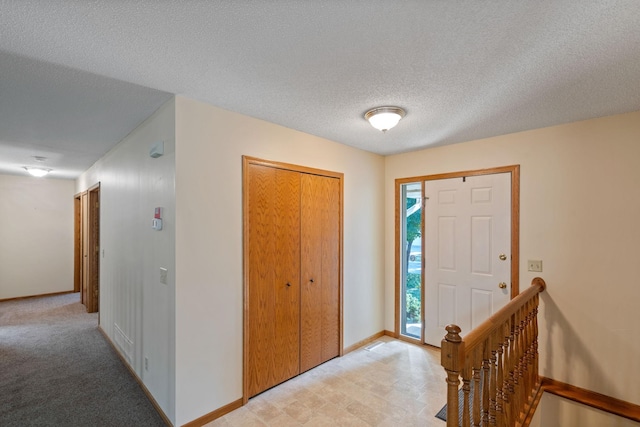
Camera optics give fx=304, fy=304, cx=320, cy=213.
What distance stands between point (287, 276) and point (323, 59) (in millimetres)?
1887

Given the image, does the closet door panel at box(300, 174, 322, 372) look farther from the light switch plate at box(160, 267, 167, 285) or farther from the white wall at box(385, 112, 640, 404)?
the white wall at box(385, 112, 640, 404)

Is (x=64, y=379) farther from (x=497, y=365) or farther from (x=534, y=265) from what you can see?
(x=534, y=265)

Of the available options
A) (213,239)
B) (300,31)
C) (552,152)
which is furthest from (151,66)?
(552,152)

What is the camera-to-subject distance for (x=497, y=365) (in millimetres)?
1837

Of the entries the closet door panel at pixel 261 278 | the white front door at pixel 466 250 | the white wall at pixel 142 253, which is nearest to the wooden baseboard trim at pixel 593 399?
the white front door at pixel 466 250

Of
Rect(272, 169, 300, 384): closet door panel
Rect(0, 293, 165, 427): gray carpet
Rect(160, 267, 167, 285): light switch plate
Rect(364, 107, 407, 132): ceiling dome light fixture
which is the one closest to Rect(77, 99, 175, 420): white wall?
Rect(160, 267, 167, 285): light switch plate

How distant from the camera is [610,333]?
245cm

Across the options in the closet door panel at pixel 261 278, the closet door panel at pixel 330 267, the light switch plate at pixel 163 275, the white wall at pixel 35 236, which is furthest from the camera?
the white wall at pixel 35 236

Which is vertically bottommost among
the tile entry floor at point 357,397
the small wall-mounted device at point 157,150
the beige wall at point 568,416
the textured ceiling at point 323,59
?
the beige wall at point 568,416

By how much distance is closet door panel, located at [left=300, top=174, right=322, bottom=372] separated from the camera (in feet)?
9.82

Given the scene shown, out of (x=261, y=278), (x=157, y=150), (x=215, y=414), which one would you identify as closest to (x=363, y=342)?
(x=261, y=278)

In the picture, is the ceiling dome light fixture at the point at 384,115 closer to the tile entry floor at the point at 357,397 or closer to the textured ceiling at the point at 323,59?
the textured ceiling at the point at 323,59

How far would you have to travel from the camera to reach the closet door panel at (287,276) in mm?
2764

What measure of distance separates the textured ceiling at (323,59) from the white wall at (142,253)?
40cm
